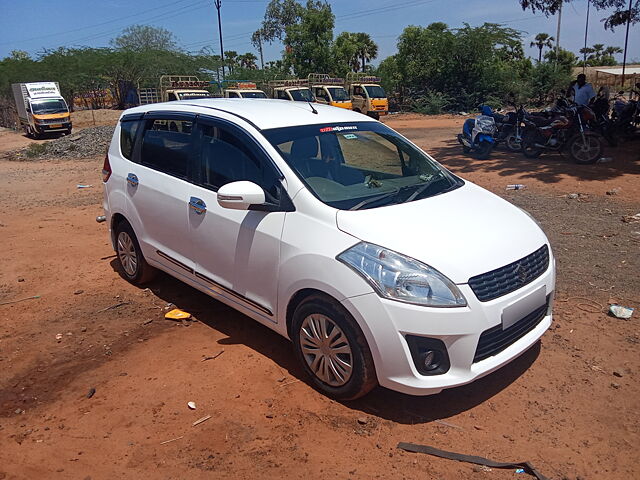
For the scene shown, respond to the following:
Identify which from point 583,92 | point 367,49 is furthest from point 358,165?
point 367,49

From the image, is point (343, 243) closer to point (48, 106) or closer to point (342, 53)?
point (48, 106)

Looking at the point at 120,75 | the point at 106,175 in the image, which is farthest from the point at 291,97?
the point at 120,75

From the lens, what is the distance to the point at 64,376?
390 centimetres

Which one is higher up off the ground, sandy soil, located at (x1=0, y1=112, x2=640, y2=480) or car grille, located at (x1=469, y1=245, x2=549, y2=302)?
car grille, located at (x1=469, y1=245, x2=549, y2=302)

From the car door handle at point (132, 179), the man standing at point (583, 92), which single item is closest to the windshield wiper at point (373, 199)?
the car door handle at point (132, 179)

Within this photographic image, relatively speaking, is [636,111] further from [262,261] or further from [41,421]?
[41,421]

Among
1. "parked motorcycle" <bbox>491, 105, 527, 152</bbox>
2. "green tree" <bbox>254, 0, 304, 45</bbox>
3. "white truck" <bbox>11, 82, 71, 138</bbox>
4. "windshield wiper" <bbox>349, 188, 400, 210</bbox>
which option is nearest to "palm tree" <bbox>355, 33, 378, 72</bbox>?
"green tree" <bbox>254, 0, 304, 45</bbox>

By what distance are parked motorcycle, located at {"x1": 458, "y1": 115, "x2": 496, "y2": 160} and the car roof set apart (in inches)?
349

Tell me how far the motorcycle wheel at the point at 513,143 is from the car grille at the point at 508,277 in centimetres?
1001

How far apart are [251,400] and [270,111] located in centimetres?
219

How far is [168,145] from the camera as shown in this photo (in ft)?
15.2

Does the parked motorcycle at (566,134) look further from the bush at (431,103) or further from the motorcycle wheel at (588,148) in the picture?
the bush at (431,103)

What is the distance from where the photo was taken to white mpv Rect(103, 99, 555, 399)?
2975mm

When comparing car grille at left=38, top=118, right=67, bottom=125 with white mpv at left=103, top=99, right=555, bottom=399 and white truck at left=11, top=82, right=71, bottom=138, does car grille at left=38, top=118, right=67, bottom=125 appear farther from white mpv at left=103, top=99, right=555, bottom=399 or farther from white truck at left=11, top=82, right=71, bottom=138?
white mpv at left=103, top=99, right=555, bottom=399
